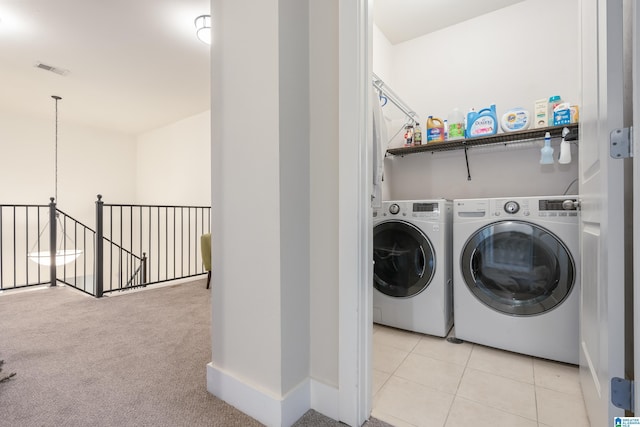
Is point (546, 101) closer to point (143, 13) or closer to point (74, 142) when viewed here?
point (143, 13)

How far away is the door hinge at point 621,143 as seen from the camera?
2.46ft

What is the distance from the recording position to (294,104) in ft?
3.70

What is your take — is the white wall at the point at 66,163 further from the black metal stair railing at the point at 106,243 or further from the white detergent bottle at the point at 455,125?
the white detergent bottle at the point at 455,125

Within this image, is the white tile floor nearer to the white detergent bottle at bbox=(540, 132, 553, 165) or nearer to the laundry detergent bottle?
the white detergent bottle at bbox=(540, 132, 553, 165)

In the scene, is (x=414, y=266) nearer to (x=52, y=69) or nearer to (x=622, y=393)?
(x=622, y=393)

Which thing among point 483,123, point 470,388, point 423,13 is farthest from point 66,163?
point 470,388

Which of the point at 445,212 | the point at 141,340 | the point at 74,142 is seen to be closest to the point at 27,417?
the point at 141,340

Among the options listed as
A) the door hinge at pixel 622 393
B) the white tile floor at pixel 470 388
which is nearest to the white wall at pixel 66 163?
the white tile floor at pixel 470 388

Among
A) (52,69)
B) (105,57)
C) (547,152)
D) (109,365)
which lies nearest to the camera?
(109,365)

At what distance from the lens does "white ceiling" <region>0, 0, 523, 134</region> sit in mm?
2348

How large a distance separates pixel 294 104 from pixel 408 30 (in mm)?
2143

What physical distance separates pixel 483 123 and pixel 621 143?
162 centimetres

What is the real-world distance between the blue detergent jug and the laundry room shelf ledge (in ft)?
0.20

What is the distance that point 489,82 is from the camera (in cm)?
242
